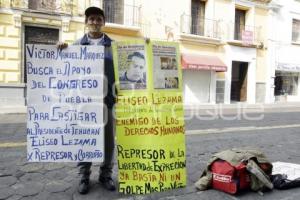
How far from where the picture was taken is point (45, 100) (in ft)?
13.8

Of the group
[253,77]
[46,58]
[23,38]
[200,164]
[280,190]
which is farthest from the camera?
[253,77]

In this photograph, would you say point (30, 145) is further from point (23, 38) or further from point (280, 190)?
point (23, 38)

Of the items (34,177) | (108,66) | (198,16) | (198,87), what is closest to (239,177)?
(108,66)

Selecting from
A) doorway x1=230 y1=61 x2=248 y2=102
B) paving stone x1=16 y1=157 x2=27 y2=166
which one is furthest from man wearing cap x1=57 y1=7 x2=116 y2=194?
doorway x1=230 y1=61 x2=248 y2=102

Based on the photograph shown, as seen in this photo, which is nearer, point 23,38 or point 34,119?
point 34,119

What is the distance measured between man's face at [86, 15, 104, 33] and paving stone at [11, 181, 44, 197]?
1970mm

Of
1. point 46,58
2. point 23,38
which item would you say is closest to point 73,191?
point 46,58

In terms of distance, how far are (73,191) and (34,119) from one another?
96 cm

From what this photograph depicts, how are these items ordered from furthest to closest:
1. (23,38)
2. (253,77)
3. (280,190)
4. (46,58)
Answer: (253,77) → (23,38) → (280,190) → (46,58)

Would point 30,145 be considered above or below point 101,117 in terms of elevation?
below

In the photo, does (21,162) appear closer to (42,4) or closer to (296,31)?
(42,4)

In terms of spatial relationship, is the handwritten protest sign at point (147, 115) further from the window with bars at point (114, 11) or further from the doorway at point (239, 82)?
the doorway at point (239, 82)

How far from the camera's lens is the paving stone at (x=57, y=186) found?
446 cm

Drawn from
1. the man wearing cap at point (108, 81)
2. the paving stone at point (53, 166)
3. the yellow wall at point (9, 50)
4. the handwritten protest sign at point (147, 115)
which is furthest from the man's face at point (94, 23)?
the yellow wall at point (9, 50)
